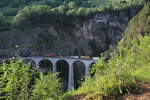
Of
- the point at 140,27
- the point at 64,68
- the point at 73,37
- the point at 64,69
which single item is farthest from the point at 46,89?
the point at 73,37

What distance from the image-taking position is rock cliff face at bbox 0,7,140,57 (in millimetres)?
74000

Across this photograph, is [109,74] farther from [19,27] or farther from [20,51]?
[19,27]

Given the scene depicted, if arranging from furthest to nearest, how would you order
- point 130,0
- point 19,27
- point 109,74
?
point 130,0 → point 19,27 → point 109,74

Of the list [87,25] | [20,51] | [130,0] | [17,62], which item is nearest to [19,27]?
[20,51]

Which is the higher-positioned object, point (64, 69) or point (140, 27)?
point (140, 27)

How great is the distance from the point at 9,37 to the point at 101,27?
29.2 m

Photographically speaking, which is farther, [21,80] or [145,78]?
[145,78]

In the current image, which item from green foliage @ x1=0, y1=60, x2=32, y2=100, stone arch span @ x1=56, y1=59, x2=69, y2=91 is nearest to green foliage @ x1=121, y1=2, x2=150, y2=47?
stone arch span @ x1=56, y1=59, x2=69, y2=91

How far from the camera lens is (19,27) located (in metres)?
80.5

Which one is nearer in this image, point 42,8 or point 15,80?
point 15,80

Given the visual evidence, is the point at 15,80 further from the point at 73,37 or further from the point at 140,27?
the point at 73,37

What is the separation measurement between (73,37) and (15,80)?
7650 cm

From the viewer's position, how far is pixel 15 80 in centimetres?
1066

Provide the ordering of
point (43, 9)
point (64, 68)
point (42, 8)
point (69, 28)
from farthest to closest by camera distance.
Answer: point (69, 28) < point (42, 8) < point (43, 9) < point (64, 68)
